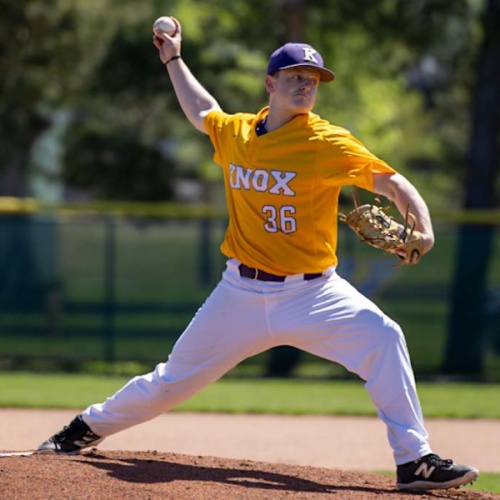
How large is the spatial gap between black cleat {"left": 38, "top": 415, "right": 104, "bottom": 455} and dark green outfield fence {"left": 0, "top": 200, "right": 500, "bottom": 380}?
7.50m

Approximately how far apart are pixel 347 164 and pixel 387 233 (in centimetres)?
37

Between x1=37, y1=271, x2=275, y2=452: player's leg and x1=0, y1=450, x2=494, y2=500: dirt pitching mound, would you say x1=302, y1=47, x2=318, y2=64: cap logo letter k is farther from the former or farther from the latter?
x1=0, y1=450, x2=494, y2=500: dirt pitching mound

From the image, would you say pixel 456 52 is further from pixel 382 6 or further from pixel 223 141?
pixel 223 141

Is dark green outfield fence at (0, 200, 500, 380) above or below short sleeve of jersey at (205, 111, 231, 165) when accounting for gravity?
below

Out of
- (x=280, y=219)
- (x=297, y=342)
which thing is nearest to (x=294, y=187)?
(x=280, y=219)

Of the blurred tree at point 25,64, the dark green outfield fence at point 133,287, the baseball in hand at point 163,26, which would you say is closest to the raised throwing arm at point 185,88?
the baseball in hand at point 163,26

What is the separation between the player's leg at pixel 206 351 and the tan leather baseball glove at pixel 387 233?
0.60m

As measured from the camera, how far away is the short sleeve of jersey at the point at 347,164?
16.9ft

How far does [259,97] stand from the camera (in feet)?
69.3

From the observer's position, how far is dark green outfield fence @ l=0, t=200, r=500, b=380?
43.9ft

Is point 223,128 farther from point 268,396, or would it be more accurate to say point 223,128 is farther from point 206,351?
point 268,396

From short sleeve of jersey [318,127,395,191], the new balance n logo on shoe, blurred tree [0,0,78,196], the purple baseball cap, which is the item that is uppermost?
blurred tree [0,0,78,196]

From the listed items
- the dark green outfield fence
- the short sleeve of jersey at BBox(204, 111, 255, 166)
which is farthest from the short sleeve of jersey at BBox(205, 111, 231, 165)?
the dark green outfield fence

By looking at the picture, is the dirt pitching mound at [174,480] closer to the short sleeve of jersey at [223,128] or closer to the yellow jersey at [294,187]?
the yellow jersey at [294,187]
